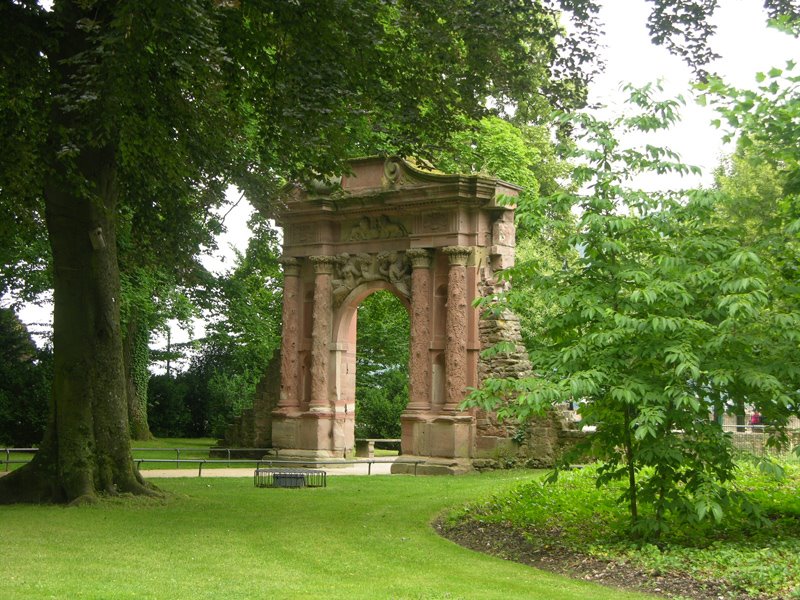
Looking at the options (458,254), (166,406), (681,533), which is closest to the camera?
(681,533)

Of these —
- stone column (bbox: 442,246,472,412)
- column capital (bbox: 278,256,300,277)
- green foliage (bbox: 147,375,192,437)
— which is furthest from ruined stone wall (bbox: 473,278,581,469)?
green foliage (bbox: 147,375,192,437)

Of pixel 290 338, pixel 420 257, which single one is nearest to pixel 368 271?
pixel 420 257

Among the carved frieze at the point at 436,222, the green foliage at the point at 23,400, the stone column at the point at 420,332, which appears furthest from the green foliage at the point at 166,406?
the carved frieze at the point at 436,222

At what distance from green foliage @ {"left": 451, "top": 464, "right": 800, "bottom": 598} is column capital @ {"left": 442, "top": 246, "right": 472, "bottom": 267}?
7582 millimetres

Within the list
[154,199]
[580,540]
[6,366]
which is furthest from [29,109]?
[6,366]

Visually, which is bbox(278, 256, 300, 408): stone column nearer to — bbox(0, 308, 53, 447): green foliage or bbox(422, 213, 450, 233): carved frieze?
bbox(422, 213, 450, 233): carved frieze

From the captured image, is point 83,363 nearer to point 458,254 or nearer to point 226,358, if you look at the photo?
point 458,254

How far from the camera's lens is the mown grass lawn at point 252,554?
8.55 meters

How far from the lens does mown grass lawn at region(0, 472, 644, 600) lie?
8.55m

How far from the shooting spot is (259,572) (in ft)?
30.4

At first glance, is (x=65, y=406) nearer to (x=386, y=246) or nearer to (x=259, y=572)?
(x=259, y=572)

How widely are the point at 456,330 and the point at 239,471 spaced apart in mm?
5284

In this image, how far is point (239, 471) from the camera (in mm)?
21703

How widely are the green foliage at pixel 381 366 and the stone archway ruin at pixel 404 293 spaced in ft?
25.2
